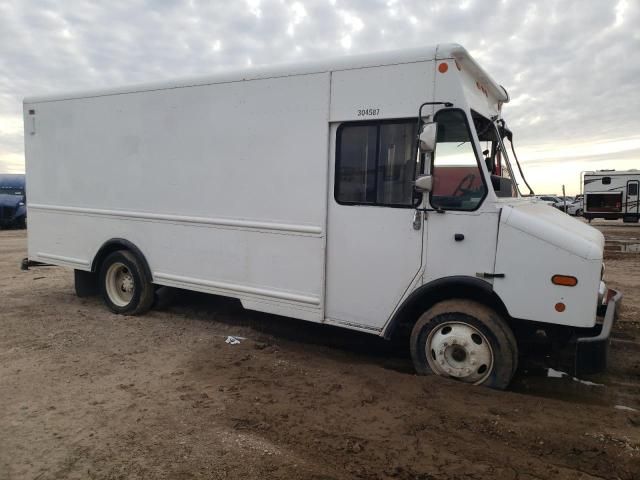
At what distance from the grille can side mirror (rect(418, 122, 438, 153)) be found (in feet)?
83.4

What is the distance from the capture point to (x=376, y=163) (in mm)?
4801

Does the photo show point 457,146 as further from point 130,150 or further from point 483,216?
point 130,150

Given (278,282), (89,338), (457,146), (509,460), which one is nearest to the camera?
(509,460)

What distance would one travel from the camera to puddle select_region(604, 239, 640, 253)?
15.7m

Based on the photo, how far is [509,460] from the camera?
3.24 m

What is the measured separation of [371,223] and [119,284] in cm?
432

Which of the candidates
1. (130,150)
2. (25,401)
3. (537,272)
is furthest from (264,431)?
(130,150)

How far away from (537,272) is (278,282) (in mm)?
2678

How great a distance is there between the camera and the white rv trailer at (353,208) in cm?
420

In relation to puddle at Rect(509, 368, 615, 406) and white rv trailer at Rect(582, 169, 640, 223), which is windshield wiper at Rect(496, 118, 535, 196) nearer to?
puddle at Rect(509, 368, 615, 406)

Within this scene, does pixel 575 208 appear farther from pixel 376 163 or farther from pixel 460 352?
pixel 460 352

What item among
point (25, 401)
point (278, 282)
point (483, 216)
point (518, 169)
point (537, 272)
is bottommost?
point (25, 401)

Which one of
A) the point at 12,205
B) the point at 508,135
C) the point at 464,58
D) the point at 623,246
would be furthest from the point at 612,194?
the point at 12,205

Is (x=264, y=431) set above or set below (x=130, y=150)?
below
